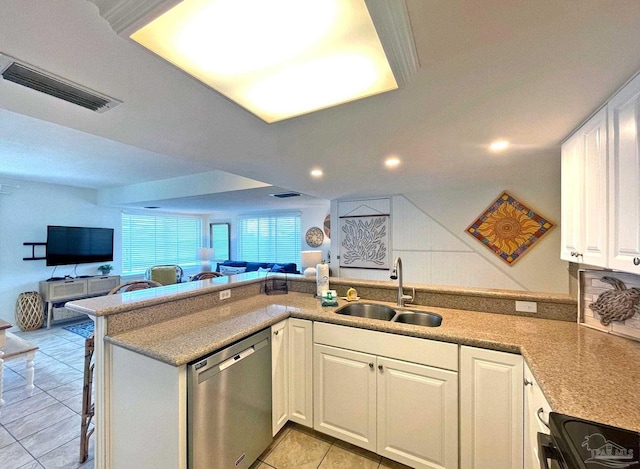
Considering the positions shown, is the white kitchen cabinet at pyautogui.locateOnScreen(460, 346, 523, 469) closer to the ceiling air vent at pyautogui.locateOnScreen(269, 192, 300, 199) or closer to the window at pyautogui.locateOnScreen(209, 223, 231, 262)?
the ceiling air vent at pyautogui.locateOnScreen(269, 192, 300, 199)

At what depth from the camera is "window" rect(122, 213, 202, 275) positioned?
20.6 ft

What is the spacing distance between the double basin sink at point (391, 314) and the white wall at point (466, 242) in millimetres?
2167

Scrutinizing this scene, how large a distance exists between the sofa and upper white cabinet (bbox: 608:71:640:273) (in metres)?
5.56

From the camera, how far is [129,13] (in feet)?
2.54

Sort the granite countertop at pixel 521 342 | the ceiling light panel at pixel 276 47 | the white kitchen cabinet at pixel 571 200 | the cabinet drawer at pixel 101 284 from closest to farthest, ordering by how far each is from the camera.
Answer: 1. the ceiling light panel at pixel 276 47
2. the granite countertop at pixel 521 342
3. the white kitchen cabinet at pixel 571 200
4. the cabinet drawer at pixel 101 284

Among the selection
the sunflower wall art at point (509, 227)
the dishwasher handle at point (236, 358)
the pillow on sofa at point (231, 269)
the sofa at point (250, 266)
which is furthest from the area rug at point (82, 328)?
the sunflower wall art at point (509, 227)

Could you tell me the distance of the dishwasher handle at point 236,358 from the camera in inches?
56.8

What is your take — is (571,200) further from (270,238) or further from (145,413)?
(270,238)

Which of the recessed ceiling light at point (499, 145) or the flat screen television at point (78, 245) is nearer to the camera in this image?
the recessed ceiling light at point (499, 145)

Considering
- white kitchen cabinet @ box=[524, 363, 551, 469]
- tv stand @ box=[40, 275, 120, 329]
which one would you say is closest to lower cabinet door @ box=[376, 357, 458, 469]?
white kitchen cabinet @ box=[524, 363, 551, 469]

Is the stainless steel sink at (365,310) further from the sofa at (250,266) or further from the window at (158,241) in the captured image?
the window at (158,241)

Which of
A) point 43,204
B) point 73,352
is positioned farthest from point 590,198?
point 43,204

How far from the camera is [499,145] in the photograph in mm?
2029

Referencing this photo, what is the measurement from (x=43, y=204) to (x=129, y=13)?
5857mm
